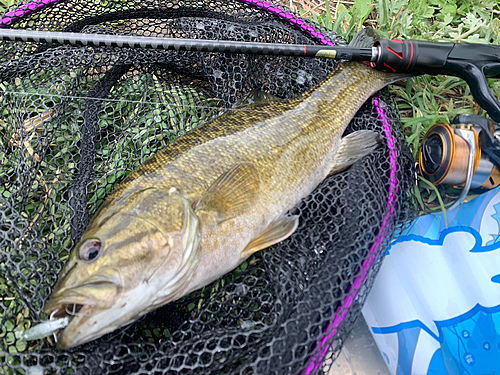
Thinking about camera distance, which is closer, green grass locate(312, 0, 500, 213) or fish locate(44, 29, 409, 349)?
fish locate(44, 29, 409, 349)

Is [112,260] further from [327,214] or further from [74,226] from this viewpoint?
[327,214]

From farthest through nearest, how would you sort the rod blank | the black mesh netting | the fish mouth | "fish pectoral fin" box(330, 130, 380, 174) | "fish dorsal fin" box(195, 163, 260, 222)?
"fish pectoral fin" box(330, 130, 380, 174)
the rod blank
"fish dorsal fin" box(195, 163, 260, 222)
the black mesh netting
the fish mouth

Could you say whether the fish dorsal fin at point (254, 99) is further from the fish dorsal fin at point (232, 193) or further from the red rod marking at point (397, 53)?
the red rod marking at point (397, 53)

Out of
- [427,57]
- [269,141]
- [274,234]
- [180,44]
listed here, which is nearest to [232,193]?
[274,234]

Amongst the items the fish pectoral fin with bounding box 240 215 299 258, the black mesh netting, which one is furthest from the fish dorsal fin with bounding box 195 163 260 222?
the black mesh netting

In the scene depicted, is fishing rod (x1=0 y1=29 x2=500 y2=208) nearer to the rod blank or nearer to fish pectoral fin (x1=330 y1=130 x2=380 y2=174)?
the rod blank

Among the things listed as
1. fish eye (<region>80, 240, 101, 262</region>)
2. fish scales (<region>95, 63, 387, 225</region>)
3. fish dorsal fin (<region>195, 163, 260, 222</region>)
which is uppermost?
fish scales (<region>95, 63, 387, 225</region>)

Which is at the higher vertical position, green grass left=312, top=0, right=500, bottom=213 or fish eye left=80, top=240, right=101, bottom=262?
green grass left=312, top=0, right=500, bottom=213

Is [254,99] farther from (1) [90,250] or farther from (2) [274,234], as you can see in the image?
(1) [90,250]
